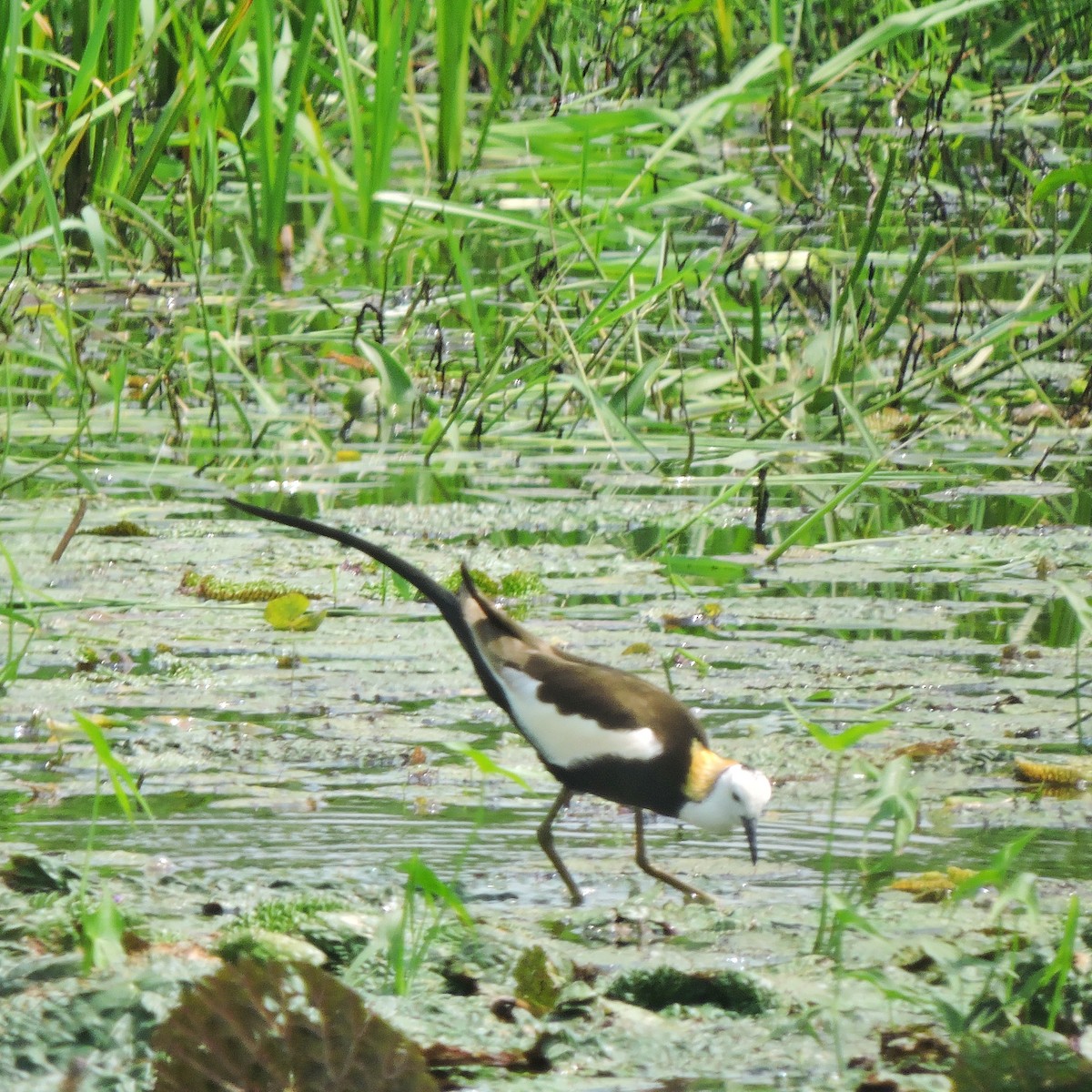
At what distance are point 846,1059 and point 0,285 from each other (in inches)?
195

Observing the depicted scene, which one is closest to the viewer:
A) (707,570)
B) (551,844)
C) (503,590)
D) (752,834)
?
(752,834)

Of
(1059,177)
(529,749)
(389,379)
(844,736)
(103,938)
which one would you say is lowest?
(529,749)

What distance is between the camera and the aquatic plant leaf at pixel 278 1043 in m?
2.23

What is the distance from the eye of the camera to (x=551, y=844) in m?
3.46

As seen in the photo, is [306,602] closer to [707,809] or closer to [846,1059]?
[707,809]

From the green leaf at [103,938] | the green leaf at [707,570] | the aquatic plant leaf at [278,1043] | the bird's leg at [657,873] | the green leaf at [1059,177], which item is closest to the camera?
the aquatic plant leaf at [278,1043]

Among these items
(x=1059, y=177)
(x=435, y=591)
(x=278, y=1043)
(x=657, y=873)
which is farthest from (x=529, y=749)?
(x=1059, y=177)

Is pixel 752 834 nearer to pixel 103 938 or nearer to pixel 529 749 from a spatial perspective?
pixel 529 749

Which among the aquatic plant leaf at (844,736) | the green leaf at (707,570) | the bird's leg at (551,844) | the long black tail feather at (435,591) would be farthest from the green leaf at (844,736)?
the green leaf at (707,570)

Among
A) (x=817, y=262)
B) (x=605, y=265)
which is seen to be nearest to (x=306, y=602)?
(x=605, y=265)

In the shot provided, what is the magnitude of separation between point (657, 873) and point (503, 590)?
1.42m

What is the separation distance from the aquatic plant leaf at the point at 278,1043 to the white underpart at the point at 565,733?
1.22 m

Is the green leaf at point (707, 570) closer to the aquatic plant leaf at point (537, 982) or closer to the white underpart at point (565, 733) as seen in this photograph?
the white underpart at point (565, 733)

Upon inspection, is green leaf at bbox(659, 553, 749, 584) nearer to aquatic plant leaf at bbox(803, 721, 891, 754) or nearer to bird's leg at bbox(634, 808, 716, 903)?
bird's leg at bbox(634, 808, 716, 903)
